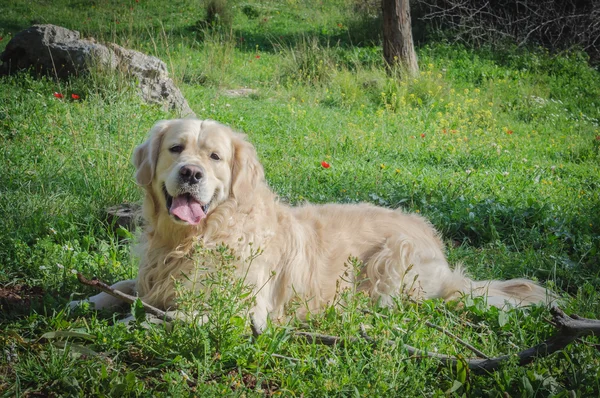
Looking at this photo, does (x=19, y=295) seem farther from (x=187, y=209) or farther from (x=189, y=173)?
(x=189, y=173)

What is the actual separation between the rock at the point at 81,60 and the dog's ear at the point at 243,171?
419cm

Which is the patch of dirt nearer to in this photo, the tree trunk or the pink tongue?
the pink tongue

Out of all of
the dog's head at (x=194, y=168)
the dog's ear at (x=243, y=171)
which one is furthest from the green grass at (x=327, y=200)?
the dog's ear at (x=243, y=171)

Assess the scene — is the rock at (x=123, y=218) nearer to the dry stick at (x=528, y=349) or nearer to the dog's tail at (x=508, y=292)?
the dry stick at (x=528, y=349)

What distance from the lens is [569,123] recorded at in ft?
35.0

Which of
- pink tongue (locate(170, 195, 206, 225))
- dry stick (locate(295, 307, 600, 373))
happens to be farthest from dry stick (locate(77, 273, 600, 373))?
pink tongue (locate(170, 195, 206, 225))

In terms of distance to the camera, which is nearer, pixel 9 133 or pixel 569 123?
pixel 9 133

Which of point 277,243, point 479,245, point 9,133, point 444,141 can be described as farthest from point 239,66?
point 277,243

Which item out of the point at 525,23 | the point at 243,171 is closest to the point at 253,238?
the point at 243,171

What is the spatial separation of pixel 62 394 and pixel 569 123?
10.4 m

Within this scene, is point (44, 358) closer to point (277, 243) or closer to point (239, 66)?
point (277, 243)

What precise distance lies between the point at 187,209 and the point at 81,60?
5.86 m

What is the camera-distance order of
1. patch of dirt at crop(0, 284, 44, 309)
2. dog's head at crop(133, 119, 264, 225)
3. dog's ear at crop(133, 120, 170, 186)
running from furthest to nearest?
dog's ear at crop(133, 120, 170, 186), dog's head at crop(133, 119, 264, 225), patch of dirt at crop(0, 284, 44, 309)

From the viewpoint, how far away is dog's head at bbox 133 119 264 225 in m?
3.42
